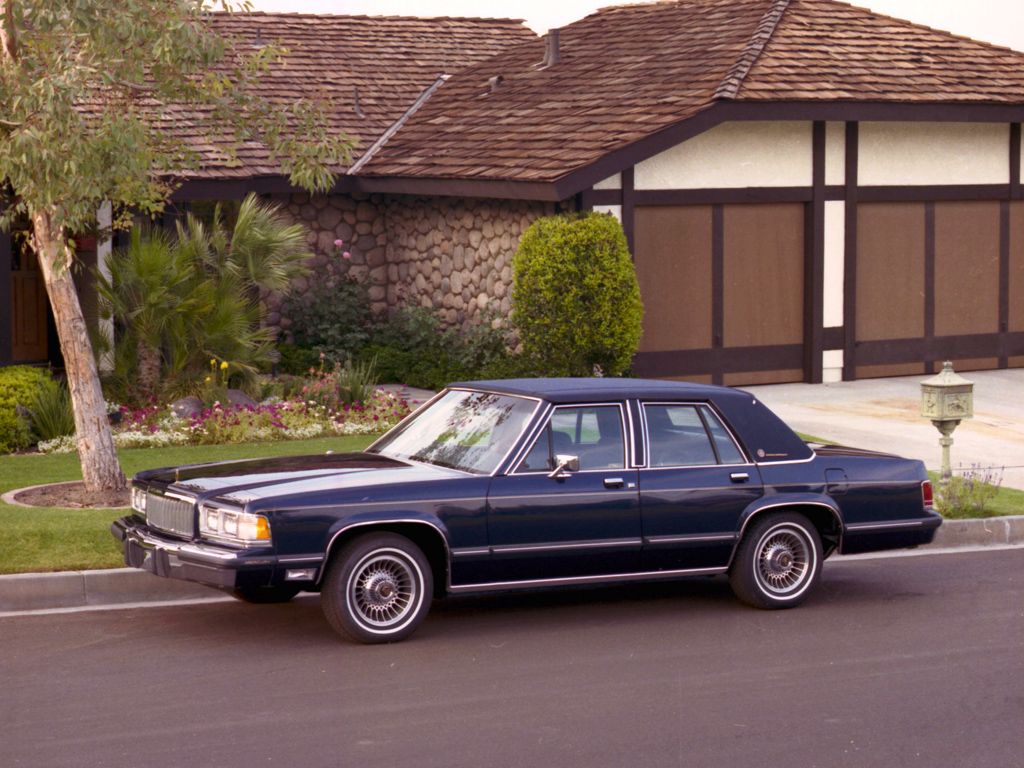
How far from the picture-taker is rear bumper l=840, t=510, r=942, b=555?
10.6 metres

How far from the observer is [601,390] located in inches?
407

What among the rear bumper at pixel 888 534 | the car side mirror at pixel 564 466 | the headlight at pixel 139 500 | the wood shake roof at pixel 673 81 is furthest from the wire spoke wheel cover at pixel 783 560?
the wood shake roof at pixel 673 81

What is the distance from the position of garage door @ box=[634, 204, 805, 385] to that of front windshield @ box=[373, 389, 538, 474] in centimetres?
1095

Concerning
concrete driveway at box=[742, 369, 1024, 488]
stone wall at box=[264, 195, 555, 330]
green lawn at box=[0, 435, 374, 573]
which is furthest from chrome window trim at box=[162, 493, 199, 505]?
stone wall at box=[264, 195, 555, 330]

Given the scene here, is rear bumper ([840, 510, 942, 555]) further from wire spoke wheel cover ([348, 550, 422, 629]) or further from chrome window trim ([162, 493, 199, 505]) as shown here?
chrome window trim ([162, 493, 199, 505])

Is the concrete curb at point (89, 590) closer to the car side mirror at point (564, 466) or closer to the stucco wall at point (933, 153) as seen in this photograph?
the car side mirror at point (564, 466)

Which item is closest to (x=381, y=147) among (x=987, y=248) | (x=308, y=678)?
(x=987, y=248)

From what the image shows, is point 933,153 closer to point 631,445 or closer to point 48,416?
point 48,416

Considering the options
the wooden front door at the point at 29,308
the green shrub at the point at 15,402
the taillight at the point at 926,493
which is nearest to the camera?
the taillight at the point at 926,493

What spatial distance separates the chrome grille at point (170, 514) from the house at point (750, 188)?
10749mm

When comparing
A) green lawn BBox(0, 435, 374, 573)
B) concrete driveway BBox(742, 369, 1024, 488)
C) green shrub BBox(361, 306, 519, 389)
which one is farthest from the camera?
green shrub BBox(361, 306, 519, 389)

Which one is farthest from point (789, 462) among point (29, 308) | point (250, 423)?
point (29, 308)

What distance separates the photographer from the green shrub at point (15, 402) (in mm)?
17156

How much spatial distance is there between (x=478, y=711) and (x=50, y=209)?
632 cm
